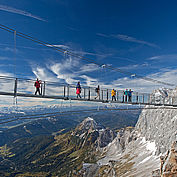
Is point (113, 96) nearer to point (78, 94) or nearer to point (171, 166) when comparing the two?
point (78, 94)

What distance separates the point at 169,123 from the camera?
124 meters

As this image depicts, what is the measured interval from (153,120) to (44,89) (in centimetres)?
16157

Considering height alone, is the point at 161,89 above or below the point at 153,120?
above

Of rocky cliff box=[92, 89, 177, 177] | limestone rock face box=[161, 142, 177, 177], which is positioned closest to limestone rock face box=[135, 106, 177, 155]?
rocky cliff box=[92, 89, 177, 177]

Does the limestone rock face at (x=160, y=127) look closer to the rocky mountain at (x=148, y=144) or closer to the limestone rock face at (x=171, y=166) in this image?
the rocky mountain at (x=148, y=144)

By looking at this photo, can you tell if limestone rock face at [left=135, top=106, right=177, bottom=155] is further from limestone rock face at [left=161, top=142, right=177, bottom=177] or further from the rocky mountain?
limestone rock face at [left=161, top=142, right=177, bottom=177]

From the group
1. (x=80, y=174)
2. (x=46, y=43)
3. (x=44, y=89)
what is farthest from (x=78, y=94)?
(x=80, y=174)

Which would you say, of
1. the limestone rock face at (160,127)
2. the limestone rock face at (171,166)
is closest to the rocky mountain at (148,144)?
the limestone rock face at (160,127)

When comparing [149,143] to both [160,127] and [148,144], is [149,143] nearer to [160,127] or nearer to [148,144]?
[148,144]

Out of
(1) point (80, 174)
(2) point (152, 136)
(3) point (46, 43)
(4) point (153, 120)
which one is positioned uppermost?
(3) point (46, 43)

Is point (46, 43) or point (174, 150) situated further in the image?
point (174, 150)

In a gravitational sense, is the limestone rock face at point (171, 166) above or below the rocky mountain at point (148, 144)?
above

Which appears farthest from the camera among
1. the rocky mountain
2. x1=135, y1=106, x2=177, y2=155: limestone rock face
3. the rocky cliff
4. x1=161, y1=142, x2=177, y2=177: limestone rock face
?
x1=135, y1=106, x2=177, y2=155: limestone rock face

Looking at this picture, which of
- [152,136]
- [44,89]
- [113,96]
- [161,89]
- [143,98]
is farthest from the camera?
[161,89]
